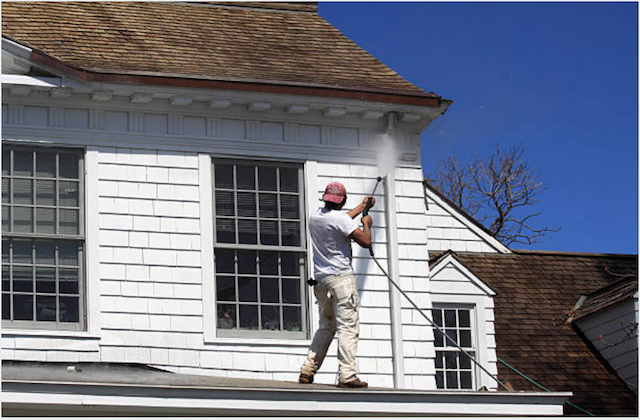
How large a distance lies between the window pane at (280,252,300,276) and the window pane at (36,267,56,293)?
2493mm

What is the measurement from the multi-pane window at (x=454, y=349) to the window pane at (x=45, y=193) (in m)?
5.13

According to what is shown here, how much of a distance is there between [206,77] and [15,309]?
129 inches

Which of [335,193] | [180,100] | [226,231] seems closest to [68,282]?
[226,231]

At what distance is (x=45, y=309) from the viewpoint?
14.4 metres

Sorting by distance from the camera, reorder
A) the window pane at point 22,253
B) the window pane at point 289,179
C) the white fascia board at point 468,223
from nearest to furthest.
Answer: the window pane at point 22,253 < the window pane at point 289,179 < the white fascia board at point 468,223

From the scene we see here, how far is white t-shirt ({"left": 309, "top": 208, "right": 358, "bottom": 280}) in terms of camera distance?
516 inches

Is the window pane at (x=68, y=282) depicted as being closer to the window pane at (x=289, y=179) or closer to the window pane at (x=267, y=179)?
the window pane at (x=267, y=179)

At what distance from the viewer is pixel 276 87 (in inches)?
608

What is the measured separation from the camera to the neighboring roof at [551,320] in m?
17.0

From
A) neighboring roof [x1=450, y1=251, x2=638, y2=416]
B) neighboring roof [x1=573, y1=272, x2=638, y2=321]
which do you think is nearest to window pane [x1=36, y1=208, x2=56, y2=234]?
neighboring roof [x1=450, y1=251, x2=638, y2=416]

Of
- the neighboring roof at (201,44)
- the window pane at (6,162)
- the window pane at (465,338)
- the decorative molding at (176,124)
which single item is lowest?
the window pane at (465,338)

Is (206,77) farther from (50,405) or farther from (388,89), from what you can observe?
(50,405)

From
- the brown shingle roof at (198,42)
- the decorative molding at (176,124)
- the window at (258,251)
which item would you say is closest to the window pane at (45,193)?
the brown shingle roof at (198,42)

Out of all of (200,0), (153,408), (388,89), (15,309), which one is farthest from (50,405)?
(200,0)
